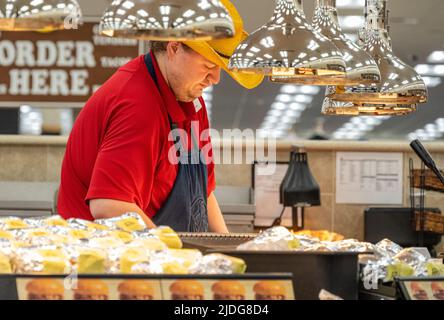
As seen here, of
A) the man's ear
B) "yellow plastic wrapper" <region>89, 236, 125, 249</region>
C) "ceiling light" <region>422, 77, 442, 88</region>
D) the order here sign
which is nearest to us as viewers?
"yellow plastic wrapper" <region>89, 236, 125, 249</region>

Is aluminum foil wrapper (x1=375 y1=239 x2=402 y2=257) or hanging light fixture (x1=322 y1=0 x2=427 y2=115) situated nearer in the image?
aluminum foil wrapper (x1=375 y1=239 x2=402 y2=257)

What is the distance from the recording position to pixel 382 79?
8.96ft

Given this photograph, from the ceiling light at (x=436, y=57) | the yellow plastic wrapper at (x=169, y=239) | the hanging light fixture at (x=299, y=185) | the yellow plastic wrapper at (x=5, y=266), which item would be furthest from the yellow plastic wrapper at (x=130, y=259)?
the ceiling light at (x=436, y=57)

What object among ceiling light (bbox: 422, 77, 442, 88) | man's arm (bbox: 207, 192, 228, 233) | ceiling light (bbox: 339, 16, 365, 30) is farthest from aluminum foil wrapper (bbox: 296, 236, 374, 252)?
ceiling light (bbox: 422, 77, 442, 88)

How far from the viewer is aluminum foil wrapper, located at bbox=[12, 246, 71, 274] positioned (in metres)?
1.44

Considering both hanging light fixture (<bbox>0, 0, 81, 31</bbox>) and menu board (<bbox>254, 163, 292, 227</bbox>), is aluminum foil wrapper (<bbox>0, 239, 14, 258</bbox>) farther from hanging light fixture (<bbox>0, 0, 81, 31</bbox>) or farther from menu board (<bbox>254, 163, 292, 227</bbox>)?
menu board (<bbox>254, 163, 292, 227</bbox>)

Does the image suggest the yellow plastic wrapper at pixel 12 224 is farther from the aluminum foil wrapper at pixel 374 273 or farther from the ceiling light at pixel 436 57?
the ceiling light at pixel 436 57

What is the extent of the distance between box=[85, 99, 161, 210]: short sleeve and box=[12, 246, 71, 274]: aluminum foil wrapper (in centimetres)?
111

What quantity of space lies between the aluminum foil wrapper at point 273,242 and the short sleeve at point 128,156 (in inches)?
31.0

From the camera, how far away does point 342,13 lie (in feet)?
23.1

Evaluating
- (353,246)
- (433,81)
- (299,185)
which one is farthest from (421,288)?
(433,81)

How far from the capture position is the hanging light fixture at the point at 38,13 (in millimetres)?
1838

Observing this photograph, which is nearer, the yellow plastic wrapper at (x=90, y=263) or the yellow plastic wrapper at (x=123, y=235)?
the yellow plastic wrapper at (x=90, y=263)
